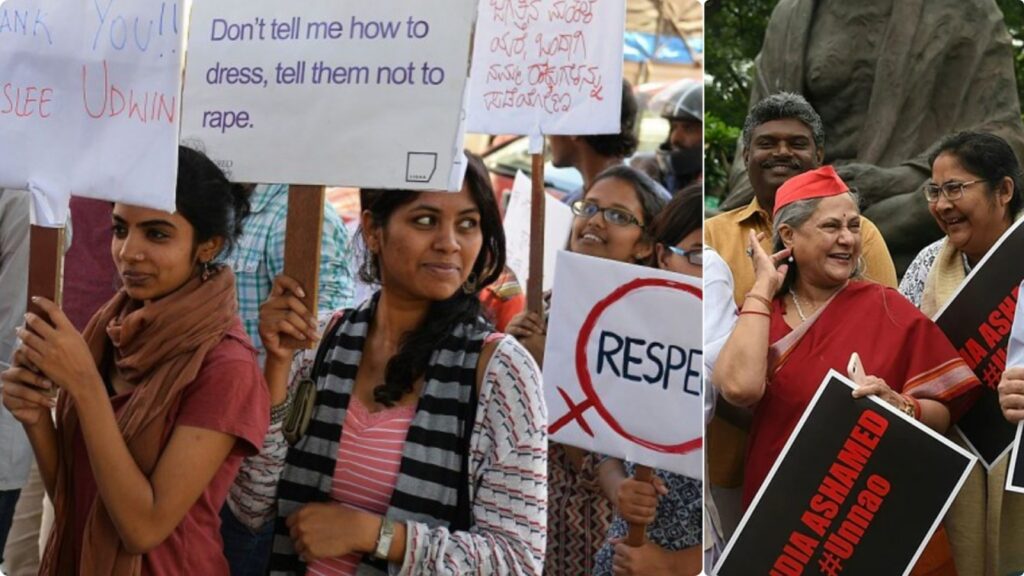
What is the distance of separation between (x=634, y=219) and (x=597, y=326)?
22.4 inches

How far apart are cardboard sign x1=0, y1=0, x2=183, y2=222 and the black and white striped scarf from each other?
46 cm

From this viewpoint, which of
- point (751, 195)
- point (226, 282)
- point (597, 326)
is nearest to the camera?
point (226, 282)

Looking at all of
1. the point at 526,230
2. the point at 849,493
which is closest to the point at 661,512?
the point at 849,493

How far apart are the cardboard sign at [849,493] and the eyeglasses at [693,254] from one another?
1.85ft

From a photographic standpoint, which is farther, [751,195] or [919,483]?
[751,195]

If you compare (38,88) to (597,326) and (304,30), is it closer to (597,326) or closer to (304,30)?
(304,30)

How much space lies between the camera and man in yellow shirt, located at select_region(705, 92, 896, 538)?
3.01m

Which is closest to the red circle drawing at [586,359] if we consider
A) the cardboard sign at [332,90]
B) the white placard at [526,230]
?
the cardboard sign at [332,90]

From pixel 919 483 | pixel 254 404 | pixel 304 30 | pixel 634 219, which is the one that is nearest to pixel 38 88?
pixel 304 30

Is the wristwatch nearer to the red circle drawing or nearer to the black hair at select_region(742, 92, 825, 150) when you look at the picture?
the red circle drawing

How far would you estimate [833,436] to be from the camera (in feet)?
9.45

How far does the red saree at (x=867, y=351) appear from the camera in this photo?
2.86 m

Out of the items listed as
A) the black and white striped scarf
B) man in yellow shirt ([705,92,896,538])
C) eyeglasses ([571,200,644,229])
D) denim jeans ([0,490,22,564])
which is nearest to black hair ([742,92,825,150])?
man in yellow shirt ([705,92,896,538])

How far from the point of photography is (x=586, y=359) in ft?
10.9
